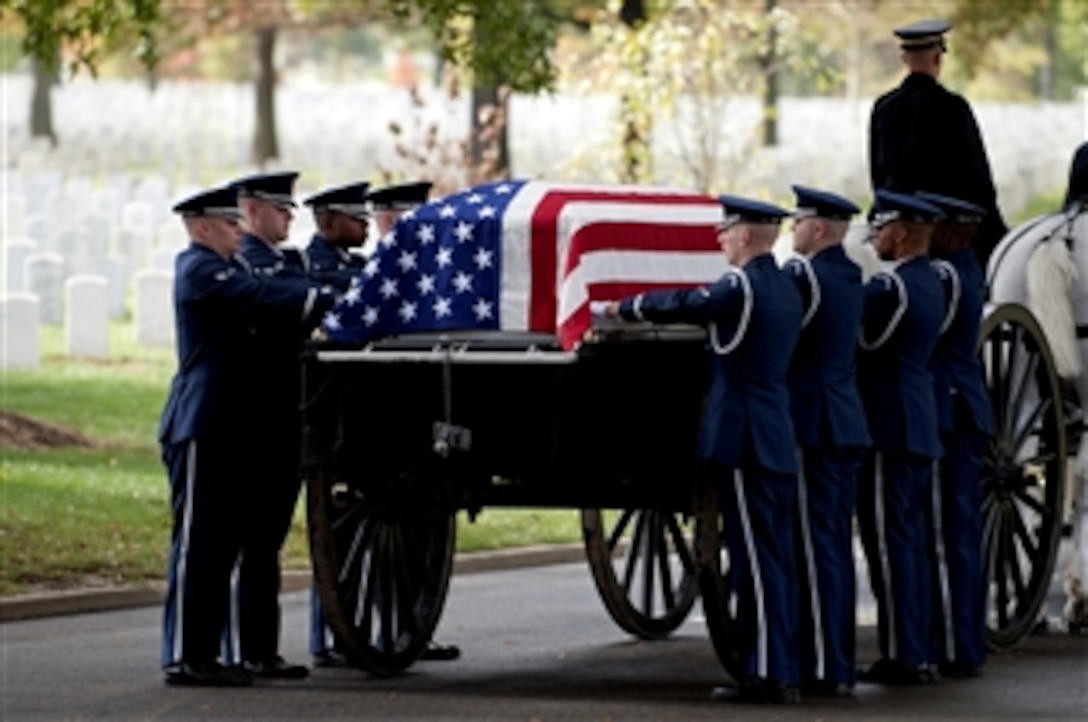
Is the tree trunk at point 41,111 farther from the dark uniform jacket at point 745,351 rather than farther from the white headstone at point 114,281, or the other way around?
the dark uniform jacket at point 745,351

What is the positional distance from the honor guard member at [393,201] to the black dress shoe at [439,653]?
1731 millimetres

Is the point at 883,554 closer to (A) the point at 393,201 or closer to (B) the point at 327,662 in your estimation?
(B) the point at 327,662

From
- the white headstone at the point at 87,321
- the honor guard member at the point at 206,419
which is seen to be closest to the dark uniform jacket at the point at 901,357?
the honor guard member at the point at 206,419

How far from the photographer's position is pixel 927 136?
13867 mm

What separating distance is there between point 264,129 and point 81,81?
54.2ft

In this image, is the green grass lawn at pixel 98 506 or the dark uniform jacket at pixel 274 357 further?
the green grass lawn at pixel 98 506

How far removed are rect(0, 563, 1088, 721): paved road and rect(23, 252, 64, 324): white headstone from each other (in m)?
13.8

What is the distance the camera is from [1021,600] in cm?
1352

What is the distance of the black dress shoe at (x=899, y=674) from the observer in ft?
40.2

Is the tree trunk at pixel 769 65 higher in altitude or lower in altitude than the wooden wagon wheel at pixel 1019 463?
higher

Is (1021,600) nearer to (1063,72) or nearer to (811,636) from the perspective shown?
(811,636)

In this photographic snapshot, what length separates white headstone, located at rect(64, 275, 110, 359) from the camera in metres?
27.0

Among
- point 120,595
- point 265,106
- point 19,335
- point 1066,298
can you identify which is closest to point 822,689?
point 1066,298

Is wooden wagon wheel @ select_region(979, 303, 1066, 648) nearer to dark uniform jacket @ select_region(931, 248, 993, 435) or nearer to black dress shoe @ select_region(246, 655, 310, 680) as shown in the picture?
dark uniform jacket @ select_region(931, 248, 993, 435)
